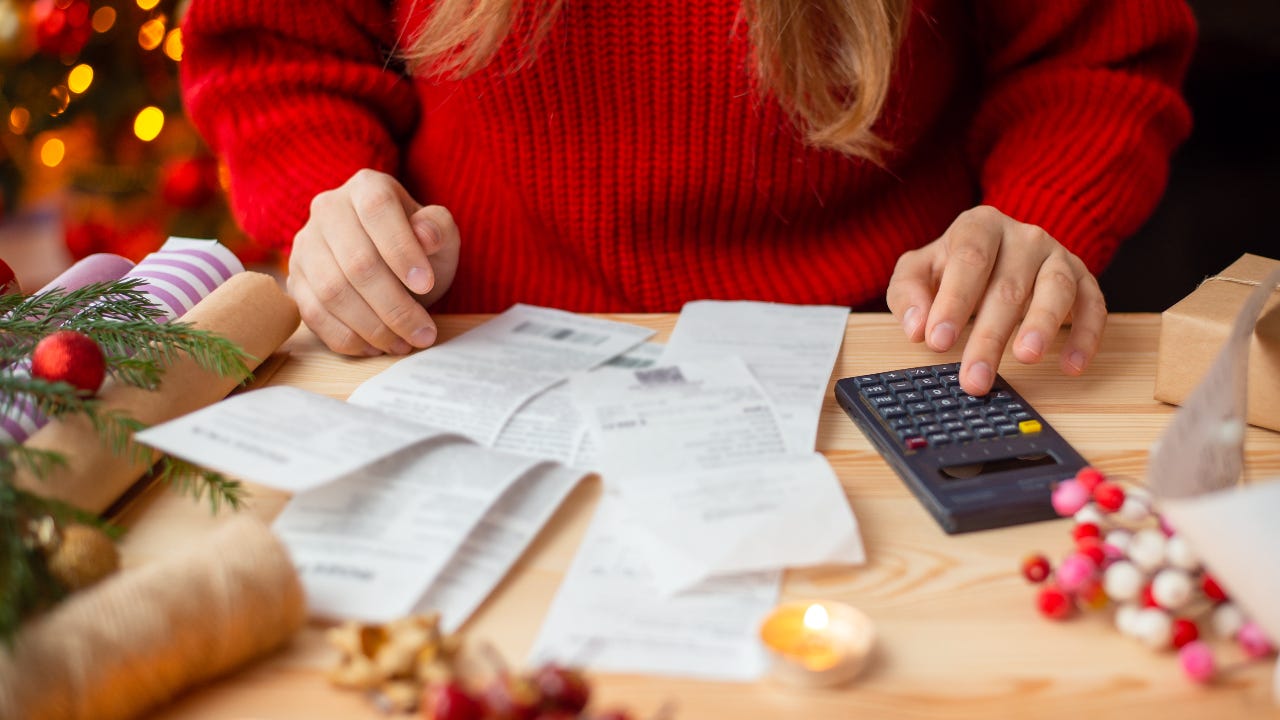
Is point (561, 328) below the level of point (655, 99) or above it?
below

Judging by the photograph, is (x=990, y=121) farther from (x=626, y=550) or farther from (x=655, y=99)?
(x=626, y=550)

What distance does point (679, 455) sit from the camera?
1.84 ft

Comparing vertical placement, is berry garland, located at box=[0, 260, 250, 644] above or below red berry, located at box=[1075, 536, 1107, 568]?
above

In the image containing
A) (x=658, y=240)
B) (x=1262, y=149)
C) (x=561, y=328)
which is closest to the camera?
(x=561, y=328)

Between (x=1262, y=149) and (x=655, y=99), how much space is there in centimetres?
93

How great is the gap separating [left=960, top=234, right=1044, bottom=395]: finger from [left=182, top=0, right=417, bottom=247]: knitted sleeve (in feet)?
1.77

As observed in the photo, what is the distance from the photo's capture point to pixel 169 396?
58 cm

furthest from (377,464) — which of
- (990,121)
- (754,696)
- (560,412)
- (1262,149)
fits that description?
(1262,149)

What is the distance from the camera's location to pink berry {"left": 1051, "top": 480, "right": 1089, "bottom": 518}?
0.49 m

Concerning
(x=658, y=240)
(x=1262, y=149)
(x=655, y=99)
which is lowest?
(x=1262, y=149)

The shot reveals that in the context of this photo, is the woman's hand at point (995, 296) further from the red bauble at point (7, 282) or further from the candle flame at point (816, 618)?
the red bauble at point (7, 282)

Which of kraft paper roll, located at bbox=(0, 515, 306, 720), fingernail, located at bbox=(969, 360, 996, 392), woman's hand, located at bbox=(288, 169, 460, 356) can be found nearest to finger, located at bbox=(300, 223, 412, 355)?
woman's hand, located at bbox=(288, 169, 460, 356)

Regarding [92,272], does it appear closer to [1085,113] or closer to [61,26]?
[1085,113]

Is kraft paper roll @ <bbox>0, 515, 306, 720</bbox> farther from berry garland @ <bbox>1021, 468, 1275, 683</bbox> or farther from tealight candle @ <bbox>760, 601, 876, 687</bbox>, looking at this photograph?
berry garland @ <bbox>1021, 468, 1275, 683</bbox>
